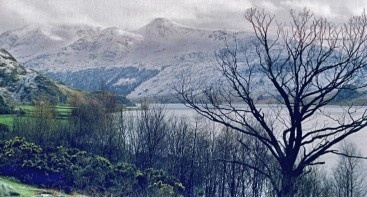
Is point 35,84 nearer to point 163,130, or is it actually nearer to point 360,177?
point 163,130

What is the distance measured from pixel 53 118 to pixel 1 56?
12911cm

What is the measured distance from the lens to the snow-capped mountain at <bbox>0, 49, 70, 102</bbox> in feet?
519

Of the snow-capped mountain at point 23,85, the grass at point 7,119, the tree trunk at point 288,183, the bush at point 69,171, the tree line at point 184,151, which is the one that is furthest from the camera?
the snow-capped mountain at point 23,85

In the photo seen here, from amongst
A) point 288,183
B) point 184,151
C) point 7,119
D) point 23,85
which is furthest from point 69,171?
point 23,85

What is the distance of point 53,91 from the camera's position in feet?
594

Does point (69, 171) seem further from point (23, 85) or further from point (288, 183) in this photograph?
point (23, 85)

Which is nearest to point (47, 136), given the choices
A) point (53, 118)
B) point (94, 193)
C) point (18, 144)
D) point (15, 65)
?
point (53, 118)

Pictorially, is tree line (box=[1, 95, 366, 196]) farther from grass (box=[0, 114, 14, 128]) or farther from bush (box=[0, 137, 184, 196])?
grass (box=[0, 114, 14, 128])

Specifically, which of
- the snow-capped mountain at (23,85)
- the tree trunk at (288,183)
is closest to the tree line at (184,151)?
the tree trunk at (288,183)

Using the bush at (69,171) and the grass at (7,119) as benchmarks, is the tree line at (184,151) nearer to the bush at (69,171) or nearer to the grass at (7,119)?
the bush at (69,171)

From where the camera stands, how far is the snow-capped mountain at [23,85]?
158125 mm

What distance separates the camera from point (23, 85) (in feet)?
554

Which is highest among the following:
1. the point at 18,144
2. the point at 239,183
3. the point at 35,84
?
the point at 35,84

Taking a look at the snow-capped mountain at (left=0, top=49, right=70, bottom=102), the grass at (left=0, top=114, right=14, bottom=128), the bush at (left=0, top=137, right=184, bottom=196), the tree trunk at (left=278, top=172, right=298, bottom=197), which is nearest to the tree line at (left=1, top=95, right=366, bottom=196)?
the bush at (left=0, top=137, right=184, bottom=196)
